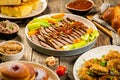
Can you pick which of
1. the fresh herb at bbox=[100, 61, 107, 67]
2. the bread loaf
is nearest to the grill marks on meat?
the bread loaf

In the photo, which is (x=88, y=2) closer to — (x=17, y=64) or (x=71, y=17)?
(x=71, y=17)

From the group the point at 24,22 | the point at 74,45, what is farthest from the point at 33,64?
the point at 24,22

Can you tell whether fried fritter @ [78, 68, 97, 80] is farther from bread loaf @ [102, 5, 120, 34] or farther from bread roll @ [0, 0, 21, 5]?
bread roll @ [0, 0, 21, 5]

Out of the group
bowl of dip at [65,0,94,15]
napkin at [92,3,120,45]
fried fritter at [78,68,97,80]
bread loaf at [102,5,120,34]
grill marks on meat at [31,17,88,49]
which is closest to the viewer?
fried fritter at [78,68,97,80]

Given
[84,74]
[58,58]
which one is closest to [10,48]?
[58,58]

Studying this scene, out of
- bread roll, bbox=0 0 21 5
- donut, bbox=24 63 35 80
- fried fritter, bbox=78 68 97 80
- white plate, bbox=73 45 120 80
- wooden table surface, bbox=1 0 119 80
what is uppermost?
bread roll, bbox=0 0 21 5

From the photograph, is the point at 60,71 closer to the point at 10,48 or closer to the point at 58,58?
the point at 58,58

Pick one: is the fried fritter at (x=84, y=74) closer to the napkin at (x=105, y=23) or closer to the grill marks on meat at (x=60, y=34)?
the grill marks on meat at (x=60, y=34)
